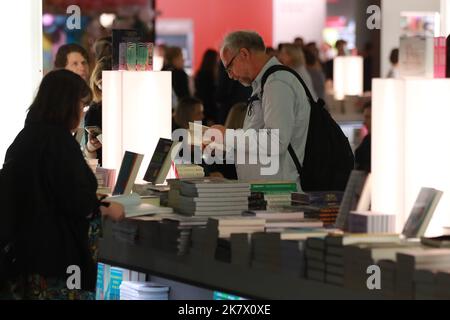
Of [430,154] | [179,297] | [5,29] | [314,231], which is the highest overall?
[5,29]

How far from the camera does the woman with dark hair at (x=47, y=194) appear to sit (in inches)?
175

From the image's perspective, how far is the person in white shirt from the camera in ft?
18.8

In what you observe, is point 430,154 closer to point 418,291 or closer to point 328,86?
point 418,291

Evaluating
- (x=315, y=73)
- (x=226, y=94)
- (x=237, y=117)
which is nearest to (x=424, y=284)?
(x=237, y=117)

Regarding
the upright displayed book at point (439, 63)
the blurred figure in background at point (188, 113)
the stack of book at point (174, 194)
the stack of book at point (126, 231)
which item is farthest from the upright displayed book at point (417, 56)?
the blurred figure in background at point (188, 113)

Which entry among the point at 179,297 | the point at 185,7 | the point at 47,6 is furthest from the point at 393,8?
the point at 179,297

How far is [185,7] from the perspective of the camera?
2392 centimetres

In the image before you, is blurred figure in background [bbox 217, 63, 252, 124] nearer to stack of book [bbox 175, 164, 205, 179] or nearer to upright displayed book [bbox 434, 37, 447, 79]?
stack of book [bbox 175, 164, 205, 179]

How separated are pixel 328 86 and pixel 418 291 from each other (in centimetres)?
1482

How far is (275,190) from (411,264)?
1.65 metres

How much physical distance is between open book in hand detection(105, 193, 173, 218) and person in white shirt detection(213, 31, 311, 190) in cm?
71

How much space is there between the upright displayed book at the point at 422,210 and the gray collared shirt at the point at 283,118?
4.75 ft

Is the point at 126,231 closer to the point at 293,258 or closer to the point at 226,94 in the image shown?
the point at 293,258

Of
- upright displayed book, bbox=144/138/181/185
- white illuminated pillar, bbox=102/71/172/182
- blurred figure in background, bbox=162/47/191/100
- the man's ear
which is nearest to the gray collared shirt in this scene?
the man's ear
